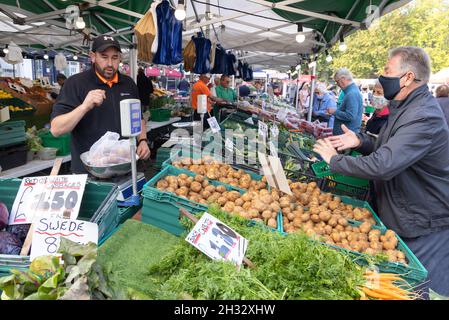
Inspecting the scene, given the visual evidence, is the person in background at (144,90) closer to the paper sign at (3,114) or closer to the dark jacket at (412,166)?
the paper sign at (3,114)

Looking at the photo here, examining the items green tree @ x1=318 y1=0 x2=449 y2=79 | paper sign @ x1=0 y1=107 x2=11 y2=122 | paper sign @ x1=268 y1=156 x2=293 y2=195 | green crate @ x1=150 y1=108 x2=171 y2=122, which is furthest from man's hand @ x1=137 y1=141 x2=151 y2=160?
green tree @ x1=318 y1=0 x2=449 y2=79

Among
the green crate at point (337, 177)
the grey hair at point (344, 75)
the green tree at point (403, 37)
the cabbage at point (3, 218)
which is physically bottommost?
the green crate at point (337, 177)

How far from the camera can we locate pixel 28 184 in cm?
195

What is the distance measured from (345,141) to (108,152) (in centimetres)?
192

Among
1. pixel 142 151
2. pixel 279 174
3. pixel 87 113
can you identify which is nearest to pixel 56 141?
pixel 87 113

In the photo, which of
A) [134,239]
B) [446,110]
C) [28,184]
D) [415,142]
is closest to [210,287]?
[134,239]

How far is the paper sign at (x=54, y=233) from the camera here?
1530mm

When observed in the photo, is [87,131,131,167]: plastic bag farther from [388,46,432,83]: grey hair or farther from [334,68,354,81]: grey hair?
[334,68,354,81]: grey hair

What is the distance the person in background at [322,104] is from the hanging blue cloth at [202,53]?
15.0 feet

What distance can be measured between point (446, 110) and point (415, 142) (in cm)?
268

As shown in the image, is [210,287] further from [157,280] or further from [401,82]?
[401,82]

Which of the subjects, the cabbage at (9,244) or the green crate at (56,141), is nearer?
the cabbage at (9,244)

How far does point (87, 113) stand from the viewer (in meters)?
2.78

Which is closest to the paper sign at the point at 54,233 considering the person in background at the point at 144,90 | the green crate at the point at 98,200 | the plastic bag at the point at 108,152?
the green crate at the point at 98,200
